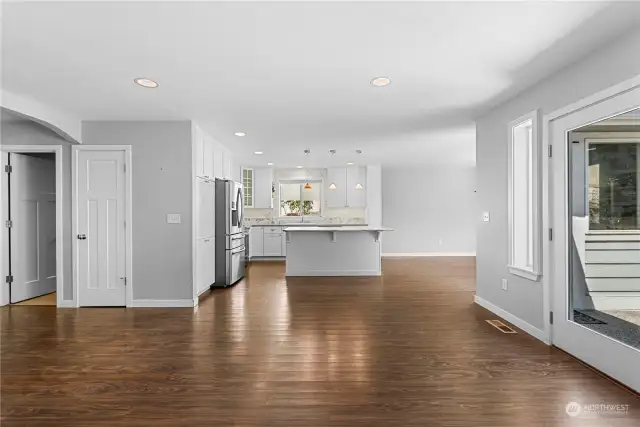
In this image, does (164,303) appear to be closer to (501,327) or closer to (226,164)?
(226,164)

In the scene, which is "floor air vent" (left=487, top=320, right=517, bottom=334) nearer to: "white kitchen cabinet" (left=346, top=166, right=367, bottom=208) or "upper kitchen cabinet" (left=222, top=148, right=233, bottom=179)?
"upper kitchen cabinet" (left=222, top=148, right=233, bottom=179)

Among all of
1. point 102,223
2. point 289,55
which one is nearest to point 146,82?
point 289,55

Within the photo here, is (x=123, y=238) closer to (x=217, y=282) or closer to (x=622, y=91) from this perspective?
(x=217, y=282)

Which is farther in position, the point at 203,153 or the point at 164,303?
the point at 203,153

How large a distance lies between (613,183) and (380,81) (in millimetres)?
1942

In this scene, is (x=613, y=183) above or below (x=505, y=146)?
below

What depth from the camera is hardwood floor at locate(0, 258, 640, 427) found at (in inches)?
82.5

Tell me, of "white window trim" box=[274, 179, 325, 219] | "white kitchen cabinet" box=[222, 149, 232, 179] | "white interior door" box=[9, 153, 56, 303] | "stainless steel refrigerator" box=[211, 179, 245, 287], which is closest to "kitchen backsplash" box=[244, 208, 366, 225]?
"white window trim" box=[274, 179, 325, 219]

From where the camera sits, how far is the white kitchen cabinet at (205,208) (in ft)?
16.0

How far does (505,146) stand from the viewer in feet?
12.8

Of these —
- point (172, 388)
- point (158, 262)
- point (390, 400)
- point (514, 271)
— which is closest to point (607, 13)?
point (514, 271)

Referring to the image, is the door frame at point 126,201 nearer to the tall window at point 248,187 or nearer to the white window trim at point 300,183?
the tall window at point 248,187

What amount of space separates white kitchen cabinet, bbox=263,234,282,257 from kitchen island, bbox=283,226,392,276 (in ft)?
7.32

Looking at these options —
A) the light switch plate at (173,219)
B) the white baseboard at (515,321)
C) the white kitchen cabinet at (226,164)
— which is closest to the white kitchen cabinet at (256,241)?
the white kitchen cabinet at (226,164)
